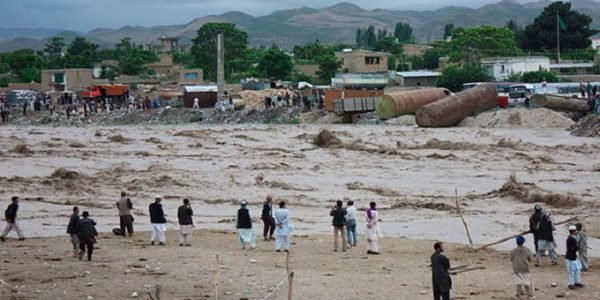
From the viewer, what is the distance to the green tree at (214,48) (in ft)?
390

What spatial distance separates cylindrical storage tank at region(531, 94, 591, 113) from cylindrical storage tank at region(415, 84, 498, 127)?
8.44ft

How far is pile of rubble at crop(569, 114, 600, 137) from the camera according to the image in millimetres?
45938

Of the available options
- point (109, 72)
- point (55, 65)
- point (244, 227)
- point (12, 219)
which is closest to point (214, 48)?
point (109, 72)

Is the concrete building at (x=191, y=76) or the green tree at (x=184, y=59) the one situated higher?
the green tree at (x=184, y=59)

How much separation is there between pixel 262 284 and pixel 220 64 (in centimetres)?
5596

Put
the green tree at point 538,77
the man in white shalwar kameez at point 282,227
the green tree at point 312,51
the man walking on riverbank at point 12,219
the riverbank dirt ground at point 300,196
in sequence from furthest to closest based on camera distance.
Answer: the green tree at point 312,51, the green tree at point 538,77, the man walking on riverbank at point 12,219, the man in white shalwar kameez at point 282,227, the riverbank dirt ground at point 300,196

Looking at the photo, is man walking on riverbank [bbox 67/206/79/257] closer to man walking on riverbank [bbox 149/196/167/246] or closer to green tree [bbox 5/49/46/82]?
man walking on riverbank [bbox 149/196/167/246]

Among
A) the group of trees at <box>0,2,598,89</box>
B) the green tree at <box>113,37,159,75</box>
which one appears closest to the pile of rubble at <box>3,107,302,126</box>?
the group of trees at <box>0,2,598,89</box>

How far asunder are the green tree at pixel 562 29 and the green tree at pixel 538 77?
20.8 meters

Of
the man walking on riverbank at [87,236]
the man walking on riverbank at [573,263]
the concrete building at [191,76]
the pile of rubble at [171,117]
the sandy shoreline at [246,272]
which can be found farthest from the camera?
the concrete building at [191,76]

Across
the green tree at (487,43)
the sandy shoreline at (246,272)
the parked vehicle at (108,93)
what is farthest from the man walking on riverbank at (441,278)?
the green tree at (487,43)

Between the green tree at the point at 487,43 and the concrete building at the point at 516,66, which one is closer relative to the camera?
the concrete building at the point at 516,66

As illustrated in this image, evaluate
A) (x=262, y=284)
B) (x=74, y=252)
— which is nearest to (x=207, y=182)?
(x=74, y=252)

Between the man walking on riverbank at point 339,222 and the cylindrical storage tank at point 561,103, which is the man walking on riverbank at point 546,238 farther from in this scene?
the cylindrical storage tank at point 561,103
